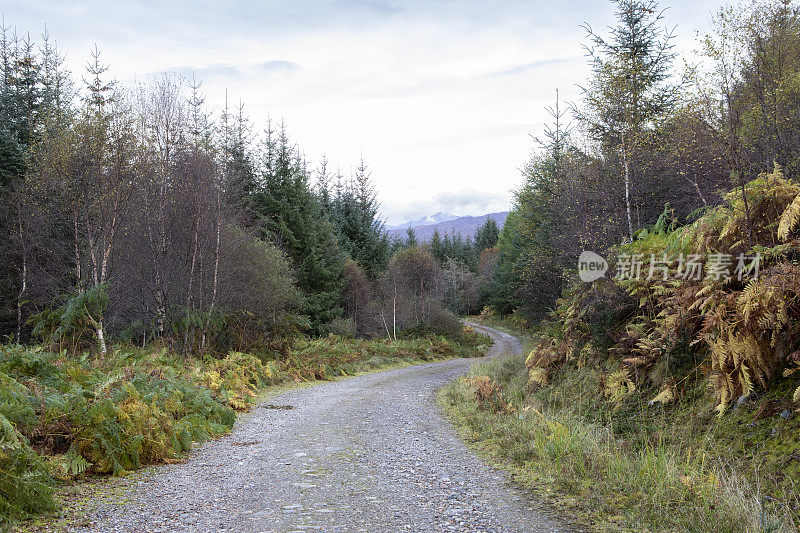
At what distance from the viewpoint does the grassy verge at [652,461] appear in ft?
12.6

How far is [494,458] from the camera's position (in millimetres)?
6020

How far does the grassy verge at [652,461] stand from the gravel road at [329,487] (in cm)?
42

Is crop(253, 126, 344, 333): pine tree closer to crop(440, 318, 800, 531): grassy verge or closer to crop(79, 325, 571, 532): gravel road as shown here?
crop(79, 325, 571, 532): gravel road

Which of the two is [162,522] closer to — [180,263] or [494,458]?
[494,458]

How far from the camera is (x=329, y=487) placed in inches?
197

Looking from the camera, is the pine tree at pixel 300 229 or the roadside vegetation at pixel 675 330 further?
the pine tree at pixel 300 229

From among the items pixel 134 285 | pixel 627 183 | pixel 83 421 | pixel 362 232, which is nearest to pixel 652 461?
pixel 83 421

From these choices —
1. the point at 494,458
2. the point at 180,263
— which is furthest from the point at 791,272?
the point at 180,263

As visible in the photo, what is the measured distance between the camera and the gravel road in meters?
4.05

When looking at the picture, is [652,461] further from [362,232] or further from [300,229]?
[362,232]

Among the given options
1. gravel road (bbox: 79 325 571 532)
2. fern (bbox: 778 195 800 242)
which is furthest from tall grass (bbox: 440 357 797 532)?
fern (bbox: 778 195 800 242)

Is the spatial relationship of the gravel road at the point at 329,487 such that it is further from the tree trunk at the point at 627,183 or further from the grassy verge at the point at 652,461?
the tree trunk at the point at 627,183

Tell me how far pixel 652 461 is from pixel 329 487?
3100mm

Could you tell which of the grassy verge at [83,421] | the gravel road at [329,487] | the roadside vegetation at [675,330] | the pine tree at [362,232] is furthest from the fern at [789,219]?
the pine tree at [362,232]
